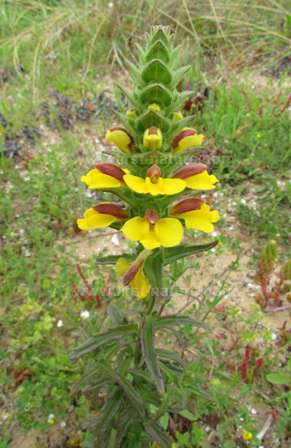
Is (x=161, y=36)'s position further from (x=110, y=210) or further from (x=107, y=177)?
(x=110, y=210)

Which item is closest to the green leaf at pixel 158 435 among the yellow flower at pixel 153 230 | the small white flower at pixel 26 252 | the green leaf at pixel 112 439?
the green leaf at pixel 112 439

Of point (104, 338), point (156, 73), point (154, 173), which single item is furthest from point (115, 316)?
point (156, 73)

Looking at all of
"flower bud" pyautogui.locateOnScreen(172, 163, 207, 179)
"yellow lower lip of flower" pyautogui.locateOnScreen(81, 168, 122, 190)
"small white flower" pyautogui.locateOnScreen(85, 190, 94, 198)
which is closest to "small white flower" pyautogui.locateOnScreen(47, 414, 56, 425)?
"yellow lower lip of flower" pyautogui.locateOnScreen(81, 168, 122, 190)

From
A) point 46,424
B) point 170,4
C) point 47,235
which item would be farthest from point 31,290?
point 170,4

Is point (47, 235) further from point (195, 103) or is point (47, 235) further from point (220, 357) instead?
point (195, 103)

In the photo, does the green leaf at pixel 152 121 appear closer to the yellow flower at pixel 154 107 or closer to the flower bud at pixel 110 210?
the yellow flower at pixel 154 107

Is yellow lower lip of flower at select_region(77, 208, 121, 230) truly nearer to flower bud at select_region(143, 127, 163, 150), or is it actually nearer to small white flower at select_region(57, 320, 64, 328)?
flower bud at select_region(143, 127, 163, 150)
